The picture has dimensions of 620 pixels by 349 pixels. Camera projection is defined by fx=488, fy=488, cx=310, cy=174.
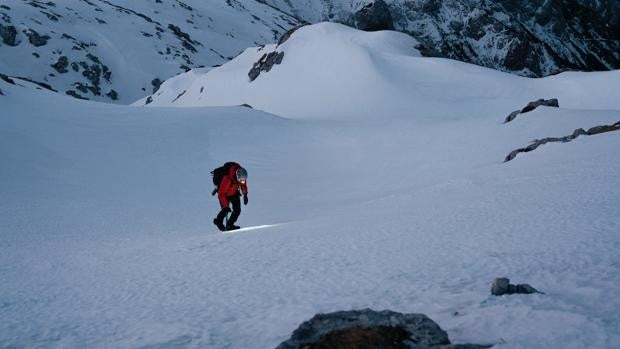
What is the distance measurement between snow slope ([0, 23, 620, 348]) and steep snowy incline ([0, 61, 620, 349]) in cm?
3

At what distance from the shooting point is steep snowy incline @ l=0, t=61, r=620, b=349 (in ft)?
11.2

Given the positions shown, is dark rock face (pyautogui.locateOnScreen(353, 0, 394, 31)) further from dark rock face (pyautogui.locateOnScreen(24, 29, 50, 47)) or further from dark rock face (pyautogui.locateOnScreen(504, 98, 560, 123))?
dark rock face (pyautogui.locateOnScreen(504, 98, 560, 123))

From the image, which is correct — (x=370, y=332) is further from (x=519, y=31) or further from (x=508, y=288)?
(x=519, y=31)

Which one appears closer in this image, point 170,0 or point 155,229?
point 155,229

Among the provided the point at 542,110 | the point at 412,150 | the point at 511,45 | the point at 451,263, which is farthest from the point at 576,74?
the point at 511,45

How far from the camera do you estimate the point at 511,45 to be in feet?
256

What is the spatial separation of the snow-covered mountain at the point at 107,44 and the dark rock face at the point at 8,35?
0.08 metres

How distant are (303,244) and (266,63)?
4092 cm

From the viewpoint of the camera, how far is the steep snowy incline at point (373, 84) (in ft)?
96.0

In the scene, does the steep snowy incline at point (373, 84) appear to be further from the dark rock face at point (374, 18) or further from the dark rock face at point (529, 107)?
the dark rock face at point (374, 18)

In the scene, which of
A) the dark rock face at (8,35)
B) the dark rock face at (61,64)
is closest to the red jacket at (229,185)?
the dark rock face at (61,64)

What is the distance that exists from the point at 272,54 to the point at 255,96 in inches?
240

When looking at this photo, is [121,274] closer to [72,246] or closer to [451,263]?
[72,246]

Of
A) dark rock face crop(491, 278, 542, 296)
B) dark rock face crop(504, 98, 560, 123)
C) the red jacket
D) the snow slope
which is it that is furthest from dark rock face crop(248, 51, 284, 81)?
dark rock face crop(491, 278, 542, 296)
